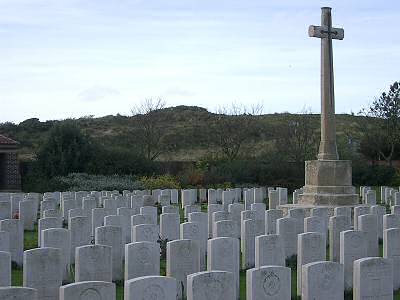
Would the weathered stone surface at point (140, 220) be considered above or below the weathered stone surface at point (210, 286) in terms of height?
above

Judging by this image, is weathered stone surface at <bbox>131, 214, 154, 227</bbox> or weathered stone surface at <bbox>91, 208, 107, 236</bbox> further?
weathered stone surface at <bbox>91, 208, 107, 236</bbox>

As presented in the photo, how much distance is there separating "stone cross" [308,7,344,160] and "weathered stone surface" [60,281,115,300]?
12.9 m

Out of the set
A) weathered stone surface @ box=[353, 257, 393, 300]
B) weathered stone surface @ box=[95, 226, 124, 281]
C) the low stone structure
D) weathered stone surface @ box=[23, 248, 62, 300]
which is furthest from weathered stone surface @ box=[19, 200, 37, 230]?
the low stone structure

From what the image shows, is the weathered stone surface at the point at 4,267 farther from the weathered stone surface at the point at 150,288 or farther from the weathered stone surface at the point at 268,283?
the weathered stone surface at the point at 268,283

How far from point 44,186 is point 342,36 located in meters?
15.4

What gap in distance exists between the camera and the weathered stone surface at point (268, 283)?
698 centimetres

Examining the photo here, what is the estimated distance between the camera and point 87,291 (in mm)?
5918

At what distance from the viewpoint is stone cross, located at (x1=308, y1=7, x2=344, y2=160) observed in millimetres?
17969

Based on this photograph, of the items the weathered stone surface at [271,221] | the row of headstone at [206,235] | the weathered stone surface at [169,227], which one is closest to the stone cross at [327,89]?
the row of headstone at [206,235]

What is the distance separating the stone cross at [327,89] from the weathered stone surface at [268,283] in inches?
446

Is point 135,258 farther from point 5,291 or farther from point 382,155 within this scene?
point 382,155

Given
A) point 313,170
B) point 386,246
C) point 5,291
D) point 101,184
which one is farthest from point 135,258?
point 101,184

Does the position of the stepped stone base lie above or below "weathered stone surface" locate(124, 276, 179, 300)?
above

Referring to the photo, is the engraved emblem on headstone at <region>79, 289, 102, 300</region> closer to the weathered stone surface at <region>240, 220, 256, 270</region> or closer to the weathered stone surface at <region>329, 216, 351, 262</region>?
the weathered stone surface at <region>240, 220, 256, 270</region>
